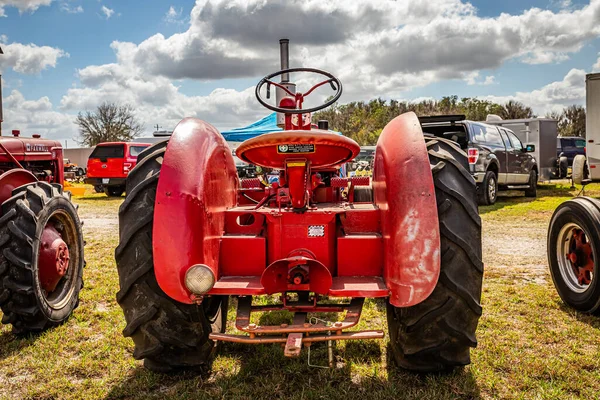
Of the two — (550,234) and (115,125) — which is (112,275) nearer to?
(550,234)

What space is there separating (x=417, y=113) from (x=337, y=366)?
148ft

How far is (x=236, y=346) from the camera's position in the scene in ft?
12.5

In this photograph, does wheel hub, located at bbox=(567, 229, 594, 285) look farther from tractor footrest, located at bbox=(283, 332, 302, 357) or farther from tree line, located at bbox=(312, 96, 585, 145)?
tree line, located at bbox=(312, 96, 585, 145)

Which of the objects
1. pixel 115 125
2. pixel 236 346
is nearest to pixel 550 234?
pixel 236 346

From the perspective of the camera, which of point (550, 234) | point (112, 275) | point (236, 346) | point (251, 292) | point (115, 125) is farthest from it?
point (115, 125)

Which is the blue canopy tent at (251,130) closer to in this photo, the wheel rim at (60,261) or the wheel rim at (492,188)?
the wheel rim at (492,188)

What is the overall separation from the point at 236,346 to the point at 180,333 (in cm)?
91

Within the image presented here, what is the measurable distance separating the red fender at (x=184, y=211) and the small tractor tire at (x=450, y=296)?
4.07 feet

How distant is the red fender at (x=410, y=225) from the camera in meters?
2.61

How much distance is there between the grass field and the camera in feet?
10.0

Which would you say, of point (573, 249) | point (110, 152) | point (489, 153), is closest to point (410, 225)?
point (573, 249)

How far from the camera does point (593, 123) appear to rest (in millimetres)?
6898

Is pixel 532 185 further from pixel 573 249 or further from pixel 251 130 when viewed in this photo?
pixel 573 249

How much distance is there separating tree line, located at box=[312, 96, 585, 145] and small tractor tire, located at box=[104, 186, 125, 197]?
29.1m
